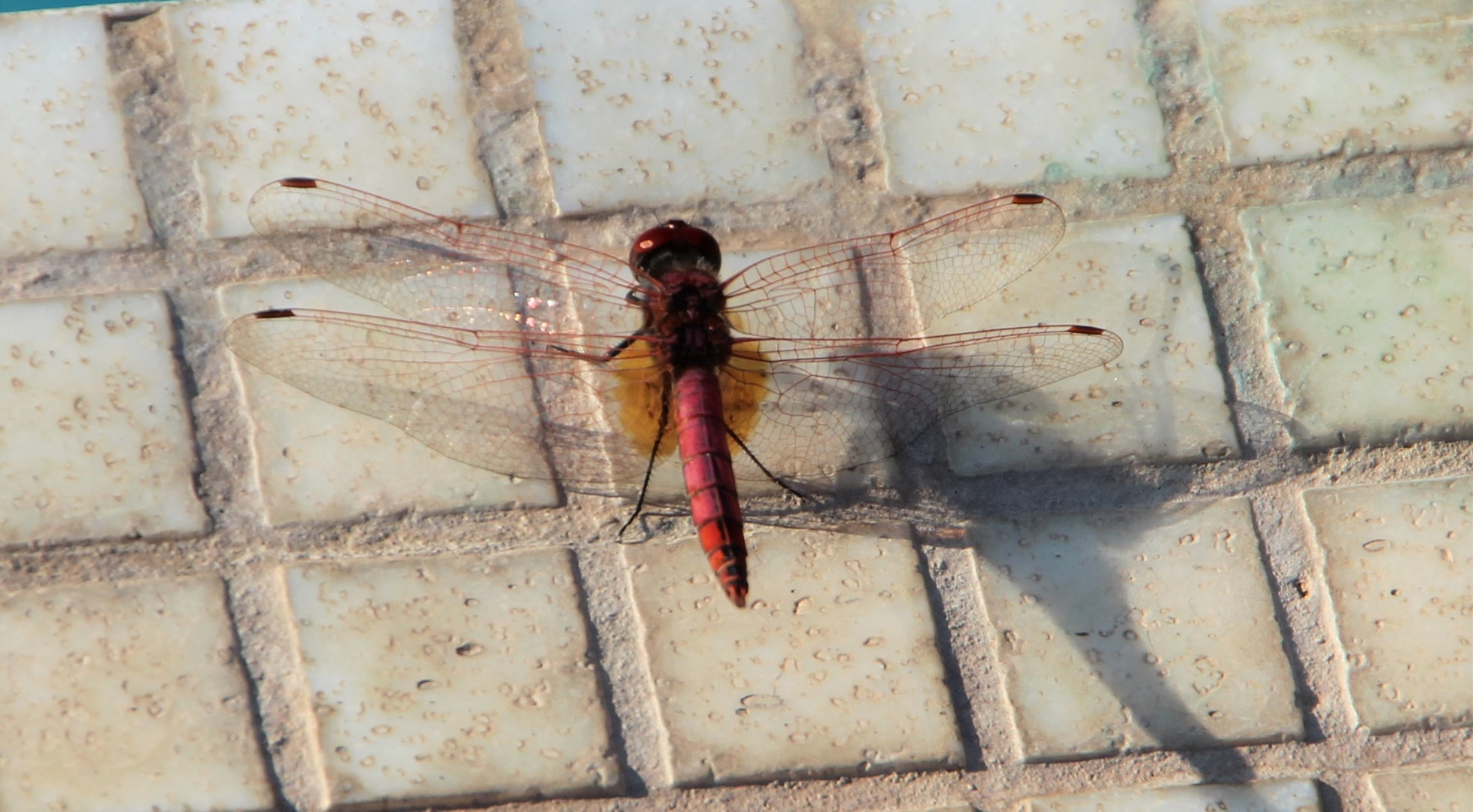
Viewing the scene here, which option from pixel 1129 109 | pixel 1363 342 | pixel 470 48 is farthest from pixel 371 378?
pixel 1363 342

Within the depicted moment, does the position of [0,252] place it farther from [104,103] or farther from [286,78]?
[286,78]

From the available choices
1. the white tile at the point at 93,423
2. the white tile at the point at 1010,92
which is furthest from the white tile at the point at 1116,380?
the white tile at the point at 93,423

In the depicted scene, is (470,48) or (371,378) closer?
(371,378)

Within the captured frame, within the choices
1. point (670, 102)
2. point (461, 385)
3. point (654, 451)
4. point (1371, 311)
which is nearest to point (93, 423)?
point (461, 385)

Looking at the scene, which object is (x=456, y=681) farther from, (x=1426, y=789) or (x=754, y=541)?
(x=1426, y=789)

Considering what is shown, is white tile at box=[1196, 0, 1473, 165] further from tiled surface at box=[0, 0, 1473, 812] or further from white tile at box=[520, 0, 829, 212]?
white tile at box=[520, 0, 829, 212]

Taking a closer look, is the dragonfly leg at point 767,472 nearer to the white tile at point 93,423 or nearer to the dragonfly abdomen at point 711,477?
the dragonfly abdomen at point 711,477

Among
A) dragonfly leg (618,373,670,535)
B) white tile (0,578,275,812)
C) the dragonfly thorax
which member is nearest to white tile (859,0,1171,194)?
the dragonfly thorax
